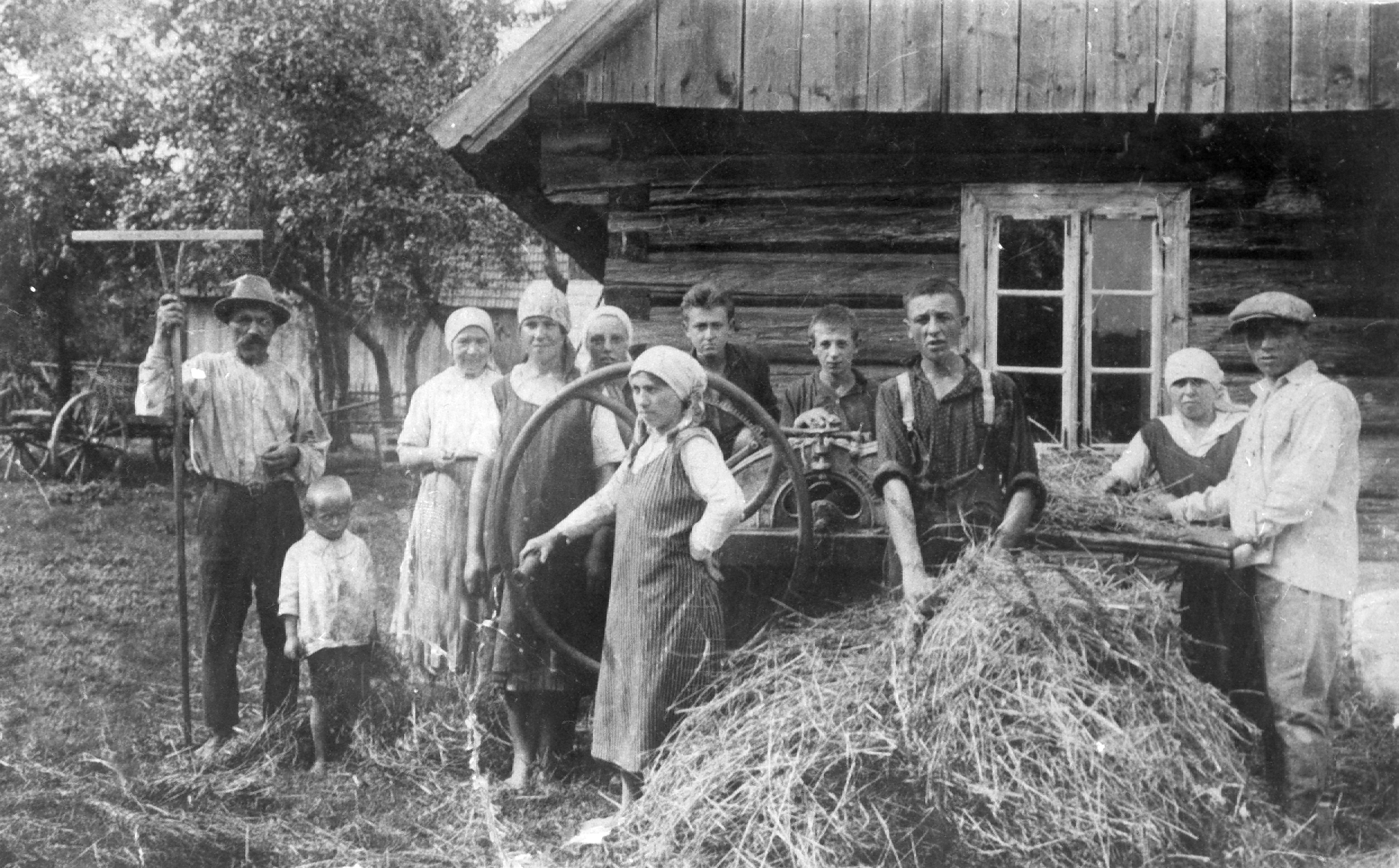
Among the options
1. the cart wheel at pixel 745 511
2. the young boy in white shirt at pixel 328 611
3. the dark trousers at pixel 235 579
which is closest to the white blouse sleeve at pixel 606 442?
the cart wheel at pixel 745 511

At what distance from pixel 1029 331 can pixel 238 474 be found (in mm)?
3950

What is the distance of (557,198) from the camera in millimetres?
5855

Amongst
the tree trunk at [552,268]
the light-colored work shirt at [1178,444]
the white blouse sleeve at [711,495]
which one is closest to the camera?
the white blouse sleeve at [711,495]

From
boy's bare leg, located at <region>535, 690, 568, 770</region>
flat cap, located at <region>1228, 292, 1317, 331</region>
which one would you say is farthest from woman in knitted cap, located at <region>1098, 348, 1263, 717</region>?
boy's bare leg, located at <region>535, 690, 568, 770</region>

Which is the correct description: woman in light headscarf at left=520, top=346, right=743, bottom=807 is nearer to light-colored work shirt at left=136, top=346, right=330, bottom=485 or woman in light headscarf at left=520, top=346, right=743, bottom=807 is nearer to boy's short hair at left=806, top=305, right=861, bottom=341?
boy's short hair at left=806, top=305, right=861, bottom=341

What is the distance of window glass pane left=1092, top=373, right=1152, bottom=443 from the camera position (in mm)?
5785

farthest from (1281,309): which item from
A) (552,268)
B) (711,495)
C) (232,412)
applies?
(552,268)

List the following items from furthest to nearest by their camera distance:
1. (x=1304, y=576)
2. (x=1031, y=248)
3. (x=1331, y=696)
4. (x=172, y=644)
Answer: (x=172, y=644), (x=1031, y=248), (x=1331, y=696), (x=1304, y=576)

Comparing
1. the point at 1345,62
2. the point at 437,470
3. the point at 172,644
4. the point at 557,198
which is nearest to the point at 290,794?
the point at 437,470

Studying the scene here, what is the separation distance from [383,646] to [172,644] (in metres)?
2.34

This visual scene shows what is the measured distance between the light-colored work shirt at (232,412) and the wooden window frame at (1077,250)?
132 inches

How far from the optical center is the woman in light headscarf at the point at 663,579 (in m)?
3.58

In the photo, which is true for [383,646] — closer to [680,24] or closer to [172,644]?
[172,644]

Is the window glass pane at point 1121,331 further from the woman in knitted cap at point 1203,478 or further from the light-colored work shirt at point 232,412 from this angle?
the light-colored work shirt at point 232,412
